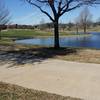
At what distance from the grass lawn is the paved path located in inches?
11.8

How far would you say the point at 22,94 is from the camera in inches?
257

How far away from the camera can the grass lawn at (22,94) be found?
6226 mm

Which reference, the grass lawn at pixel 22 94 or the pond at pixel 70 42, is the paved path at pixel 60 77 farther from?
the pond at pixel 70 42

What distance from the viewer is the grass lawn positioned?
6226mm

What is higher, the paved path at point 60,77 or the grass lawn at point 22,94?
the paved path at point 60,77

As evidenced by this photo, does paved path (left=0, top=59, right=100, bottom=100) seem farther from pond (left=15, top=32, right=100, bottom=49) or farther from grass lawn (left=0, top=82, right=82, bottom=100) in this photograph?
pond (left=15, top=32, right=100, bottom=49)

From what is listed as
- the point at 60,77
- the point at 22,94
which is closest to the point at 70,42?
the point at 60,77

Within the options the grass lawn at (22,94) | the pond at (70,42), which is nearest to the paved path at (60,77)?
the grass lawn at (22,94)

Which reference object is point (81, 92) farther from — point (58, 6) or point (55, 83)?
point (58, 6)

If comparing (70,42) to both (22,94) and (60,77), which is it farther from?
(22,94)

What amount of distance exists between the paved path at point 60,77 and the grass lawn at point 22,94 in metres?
0.30

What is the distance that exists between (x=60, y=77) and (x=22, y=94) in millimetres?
1818

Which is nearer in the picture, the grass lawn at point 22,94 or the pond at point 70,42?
the grass lawn at point 22,94

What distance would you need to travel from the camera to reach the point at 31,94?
6.52 metres
